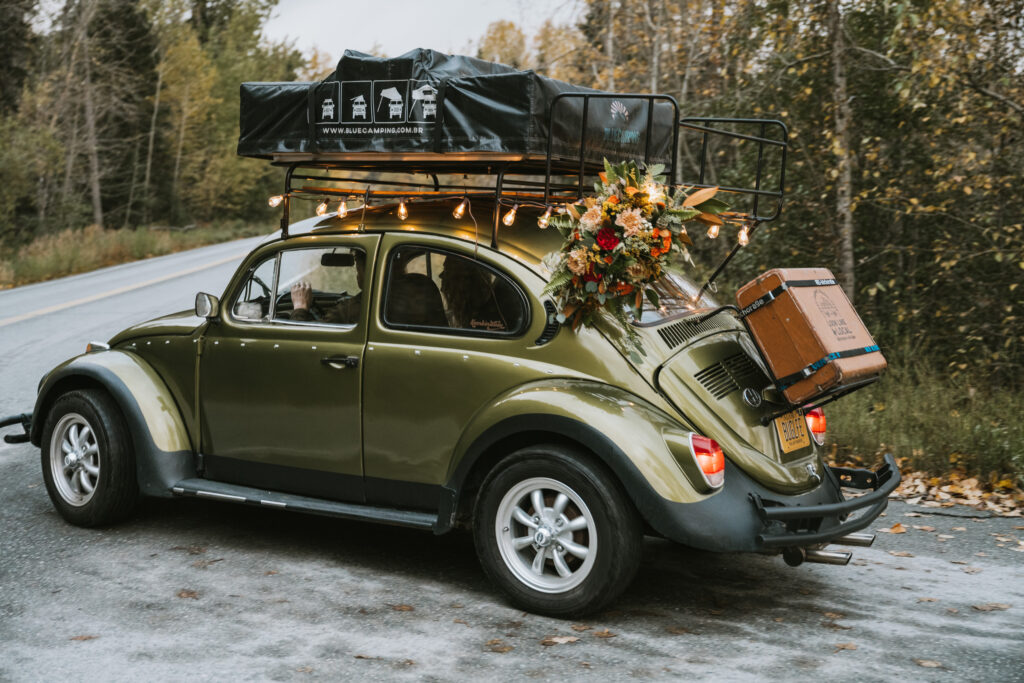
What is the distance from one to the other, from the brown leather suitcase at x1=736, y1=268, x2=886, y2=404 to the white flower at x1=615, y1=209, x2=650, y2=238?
0.58 meters

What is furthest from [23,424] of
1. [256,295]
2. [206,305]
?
[256,295]

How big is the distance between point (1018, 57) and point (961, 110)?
Result: 85cm

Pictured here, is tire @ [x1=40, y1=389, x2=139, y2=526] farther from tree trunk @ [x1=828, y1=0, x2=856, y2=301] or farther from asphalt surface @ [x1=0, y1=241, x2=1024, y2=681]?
tree trunk @ [x1=828, y1=0, x2=856, y2=301]

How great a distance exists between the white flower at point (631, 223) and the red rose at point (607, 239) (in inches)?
2.1

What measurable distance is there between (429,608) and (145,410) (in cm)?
216

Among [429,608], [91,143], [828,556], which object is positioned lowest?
[429,608]

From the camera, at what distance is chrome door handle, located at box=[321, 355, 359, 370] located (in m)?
5.22

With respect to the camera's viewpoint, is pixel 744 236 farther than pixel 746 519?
Yes

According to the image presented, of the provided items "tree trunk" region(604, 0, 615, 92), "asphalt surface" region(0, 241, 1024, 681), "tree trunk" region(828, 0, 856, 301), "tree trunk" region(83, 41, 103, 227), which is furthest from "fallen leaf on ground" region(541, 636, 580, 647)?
"tree trunk" region(83, 41, 103, 227)

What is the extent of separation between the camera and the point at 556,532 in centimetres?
460

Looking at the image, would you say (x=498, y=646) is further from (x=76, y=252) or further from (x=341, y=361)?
(x=76, y=252)

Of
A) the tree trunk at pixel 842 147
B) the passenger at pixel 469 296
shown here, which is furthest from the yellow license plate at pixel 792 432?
the tree trunk at pixel 842 147

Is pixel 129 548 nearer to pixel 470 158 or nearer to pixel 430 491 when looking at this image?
pixel 430 491

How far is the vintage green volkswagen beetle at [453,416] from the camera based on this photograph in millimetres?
4477
